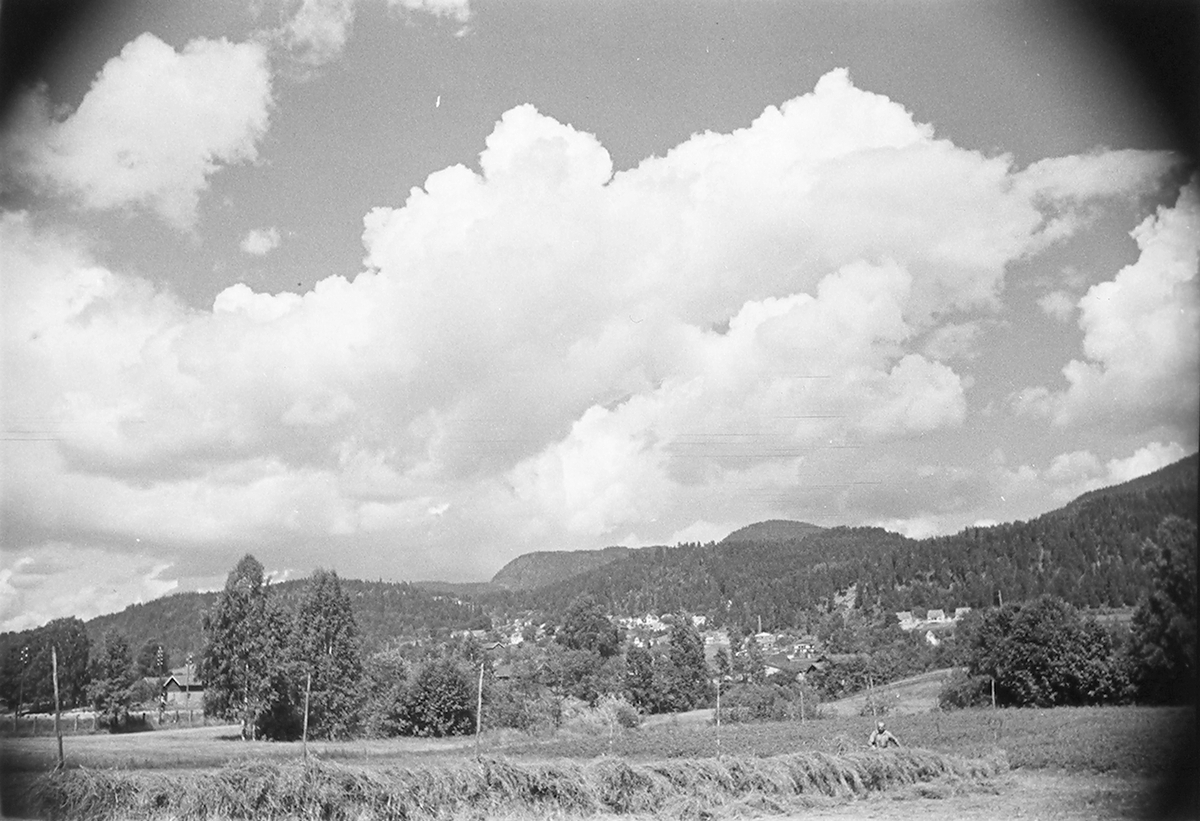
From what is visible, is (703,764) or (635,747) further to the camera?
(635,747)

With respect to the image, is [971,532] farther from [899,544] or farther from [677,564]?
[677,564]

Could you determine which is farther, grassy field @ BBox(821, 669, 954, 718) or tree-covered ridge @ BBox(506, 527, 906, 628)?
tree-covered ridge @ BBox(506, 527, 906, 628)

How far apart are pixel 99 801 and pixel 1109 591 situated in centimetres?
3013

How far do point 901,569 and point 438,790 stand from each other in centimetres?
7252

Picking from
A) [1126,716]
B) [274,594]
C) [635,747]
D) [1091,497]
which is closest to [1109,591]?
[1091,497]

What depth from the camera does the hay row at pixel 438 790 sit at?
13.6 meters

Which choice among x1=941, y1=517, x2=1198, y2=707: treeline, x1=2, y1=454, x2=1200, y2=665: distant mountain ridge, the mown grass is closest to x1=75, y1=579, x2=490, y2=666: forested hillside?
x1=2, y1=454, x2=1200, y2=665: distant mountain ridge

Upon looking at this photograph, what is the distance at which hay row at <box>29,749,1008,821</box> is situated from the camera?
44.5ft

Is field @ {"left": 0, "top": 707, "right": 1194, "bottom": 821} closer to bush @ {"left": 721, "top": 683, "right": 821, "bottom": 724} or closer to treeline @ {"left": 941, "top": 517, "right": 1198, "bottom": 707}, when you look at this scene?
treeline @ {"left": 941, "top": 517, "right": 1198, "bottom": 707}

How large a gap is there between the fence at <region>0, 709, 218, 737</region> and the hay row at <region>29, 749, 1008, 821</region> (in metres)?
4.49

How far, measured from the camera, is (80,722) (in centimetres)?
3703

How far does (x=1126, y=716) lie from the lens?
23203mm

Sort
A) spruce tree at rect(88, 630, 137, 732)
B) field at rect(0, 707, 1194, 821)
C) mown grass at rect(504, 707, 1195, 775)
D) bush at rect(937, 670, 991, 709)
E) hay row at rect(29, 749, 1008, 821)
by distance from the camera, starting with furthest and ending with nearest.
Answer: bush at rect(937, 670, 991, 709), spruce tree at rect(88, 630, 137, 732), mown grass at rect(504, 707, 1195, 775), field at rect(0, 707, 1194, 821), hay row at rect(29, 749, 1008, 821)

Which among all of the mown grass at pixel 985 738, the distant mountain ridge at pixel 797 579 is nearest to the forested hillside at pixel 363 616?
the distant mountain ridge at pixel 797 579
